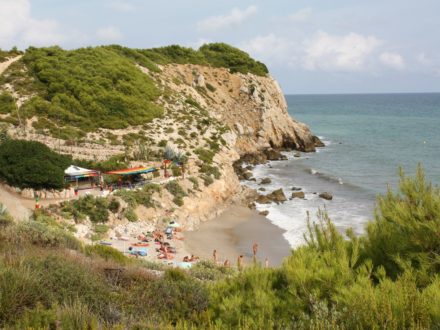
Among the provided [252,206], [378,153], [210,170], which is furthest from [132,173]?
[378,153]

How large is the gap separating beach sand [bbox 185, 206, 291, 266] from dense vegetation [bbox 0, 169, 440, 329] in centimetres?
1374

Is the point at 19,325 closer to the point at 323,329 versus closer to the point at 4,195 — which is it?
the point at 323,329

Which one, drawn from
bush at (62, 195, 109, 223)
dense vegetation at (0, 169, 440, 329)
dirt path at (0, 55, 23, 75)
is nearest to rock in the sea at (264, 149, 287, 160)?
bush at (62, 195, 109, 223)

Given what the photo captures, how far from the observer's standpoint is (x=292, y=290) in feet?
22.7

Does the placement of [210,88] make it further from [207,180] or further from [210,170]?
[207,180]

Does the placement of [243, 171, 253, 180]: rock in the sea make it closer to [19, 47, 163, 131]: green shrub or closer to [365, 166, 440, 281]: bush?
[19, 47, 163, 131]: green shrub

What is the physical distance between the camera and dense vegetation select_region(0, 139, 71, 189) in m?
23.1

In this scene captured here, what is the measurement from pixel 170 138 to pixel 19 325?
34140mm

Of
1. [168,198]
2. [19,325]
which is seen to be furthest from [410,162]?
[19,325]

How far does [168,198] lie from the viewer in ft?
89.8

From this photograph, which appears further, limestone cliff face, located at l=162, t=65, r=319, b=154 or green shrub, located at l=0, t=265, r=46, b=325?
limestone cliff face, located at l=162, t=65, r=319, b=154

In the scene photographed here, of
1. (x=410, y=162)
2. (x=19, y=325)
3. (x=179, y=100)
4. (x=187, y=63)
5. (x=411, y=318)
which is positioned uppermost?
(x=187, y=63)

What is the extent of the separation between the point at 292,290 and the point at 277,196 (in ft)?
88.2

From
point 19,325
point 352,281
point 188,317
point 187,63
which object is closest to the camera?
point 19,325
